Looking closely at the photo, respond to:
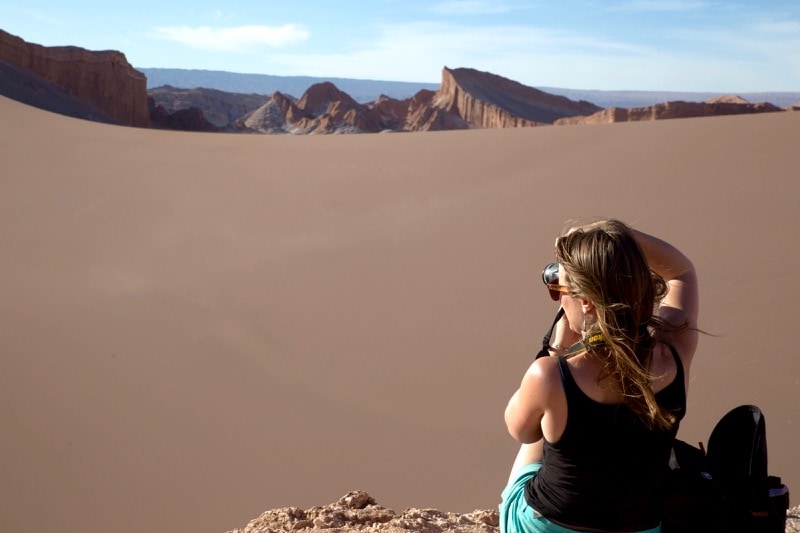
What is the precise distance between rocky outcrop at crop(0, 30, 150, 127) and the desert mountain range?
34mm

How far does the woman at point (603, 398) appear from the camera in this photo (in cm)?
161

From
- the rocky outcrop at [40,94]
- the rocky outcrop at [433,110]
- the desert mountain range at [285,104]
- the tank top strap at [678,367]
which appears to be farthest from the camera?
the rocky outcrop at [433,110]

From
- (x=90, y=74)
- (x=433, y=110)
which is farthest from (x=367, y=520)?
(x=433, y=110)

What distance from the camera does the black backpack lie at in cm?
182

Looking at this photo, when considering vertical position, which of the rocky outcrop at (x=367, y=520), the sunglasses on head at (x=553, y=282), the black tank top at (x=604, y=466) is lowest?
the rocky outcrop at (x=367, y=520)

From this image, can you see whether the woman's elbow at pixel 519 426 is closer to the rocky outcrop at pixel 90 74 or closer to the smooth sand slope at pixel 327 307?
the smooth sand slope at pixel 327 307

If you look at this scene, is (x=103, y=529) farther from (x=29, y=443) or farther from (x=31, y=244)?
(x=31, y=244)

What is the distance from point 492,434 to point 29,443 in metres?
2.13

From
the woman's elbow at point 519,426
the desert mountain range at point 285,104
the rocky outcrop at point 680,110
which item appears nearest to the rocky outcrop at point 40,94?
the desert mountain range at point 285,104

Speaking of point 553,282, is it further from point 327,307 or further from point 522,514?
point 327,307

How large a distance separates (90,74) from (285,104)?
43.5 ft

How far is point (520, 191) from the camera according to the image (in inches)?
288

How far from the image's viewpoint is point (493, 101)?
38906mm

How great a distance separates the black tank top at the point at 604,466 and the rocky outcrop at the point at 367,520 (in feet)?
2.92
